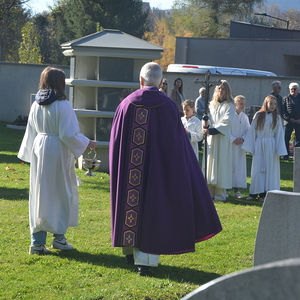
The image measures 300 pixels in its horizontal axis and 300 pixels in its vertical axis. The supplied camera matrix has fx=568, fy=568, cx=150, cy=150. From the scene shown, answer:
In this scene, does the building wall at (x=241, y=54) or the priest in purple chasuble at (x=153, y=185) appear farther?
the building wall at (x=241, y=54)

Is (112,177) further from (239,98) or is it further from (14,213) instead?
(239,98)

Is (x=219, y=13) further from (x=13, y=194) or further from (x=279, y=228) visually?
(x=279, y=228)

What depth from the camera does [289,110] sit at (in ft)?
53.3

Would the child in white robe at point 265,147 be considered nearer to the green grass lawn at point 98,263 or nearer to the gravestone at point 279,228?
the green grass lawn at point 98,263

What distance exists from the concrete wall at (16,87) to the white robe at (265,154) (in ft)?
46.1

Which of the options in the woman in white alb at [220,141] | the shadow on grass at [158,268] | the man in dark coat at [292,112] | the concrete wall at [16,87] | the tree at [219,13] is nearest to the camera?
the shadow on grass at [158,268]

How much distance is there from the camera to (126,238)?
5.48m

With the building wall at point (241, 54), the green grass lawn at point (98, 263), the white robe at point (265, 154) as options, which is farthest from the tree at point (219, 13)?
the green grass lawn at point (98, 263)

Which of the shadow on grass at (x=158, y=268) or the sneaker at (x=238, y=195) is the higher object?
the shadow on grass at (x=158, y=268)

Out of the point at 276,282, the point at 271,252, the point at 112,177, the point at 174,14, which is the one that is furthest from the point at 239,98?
the point at 174,14

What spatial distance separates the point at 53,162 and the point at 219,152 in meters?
4.81

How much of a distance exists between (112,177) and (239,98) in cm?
579

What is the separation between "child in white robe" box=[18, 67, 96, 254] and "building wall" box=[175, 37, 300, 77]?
32758mm

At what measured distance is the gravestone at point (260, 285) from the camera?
4.46 feet
